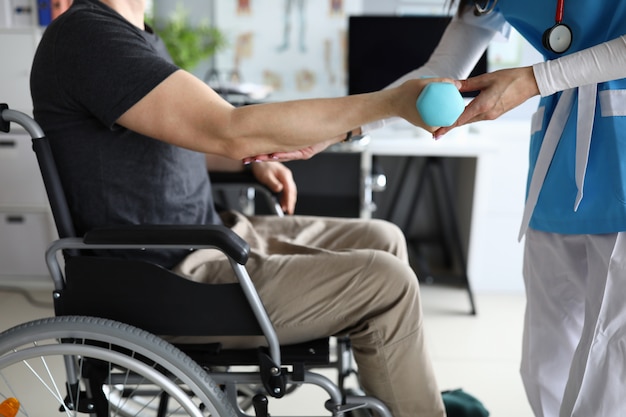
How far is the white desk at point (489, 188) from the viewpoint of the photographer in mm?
2463

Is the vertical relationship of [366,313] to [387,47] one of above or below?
below

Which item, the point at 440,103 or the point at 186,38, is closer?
the point at 440,103

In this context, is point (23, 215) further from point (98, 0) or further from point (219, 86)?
point (98, 0)

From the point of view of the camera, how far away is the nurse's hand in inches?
38.5

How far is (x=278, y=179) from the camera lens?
1.56m

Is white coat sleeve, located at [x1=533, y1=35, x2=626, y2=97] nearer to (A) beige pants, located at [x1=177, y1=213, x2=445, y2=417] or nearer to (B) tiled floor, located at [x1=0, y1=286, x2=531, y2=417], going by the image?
(A) beige pants, located at [x1=177, y1=213, x2=445, y2=417]

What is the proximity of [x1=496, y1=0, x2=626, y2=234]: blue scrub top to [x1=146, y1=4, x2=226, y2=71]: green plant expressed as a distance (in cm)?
188

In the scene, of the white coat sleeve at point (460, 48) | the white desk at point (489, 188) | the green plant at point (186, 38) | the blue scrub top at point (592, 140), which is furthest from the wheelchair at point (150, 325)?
the green plant at point (186, 38)

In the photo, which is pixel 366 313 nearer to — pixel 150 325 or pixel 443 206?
pixel 150 325

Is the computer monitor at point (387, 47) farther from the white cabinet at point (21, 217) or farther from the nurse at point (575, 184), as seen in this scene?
the white cabinet at point (21, 217)

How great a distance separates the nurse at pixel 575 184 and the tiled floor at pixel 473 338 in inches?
26.8

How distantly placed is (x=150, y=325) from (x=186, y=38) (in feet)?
6.46

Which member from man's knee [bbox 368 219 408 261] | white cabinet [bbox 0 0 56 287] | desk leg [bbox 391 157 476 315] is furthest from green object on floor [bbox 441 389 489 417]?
white cabinet [bbox 0 0 56 287]

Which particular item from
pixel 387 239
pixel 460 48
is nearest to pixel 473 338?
pixel 387 239
